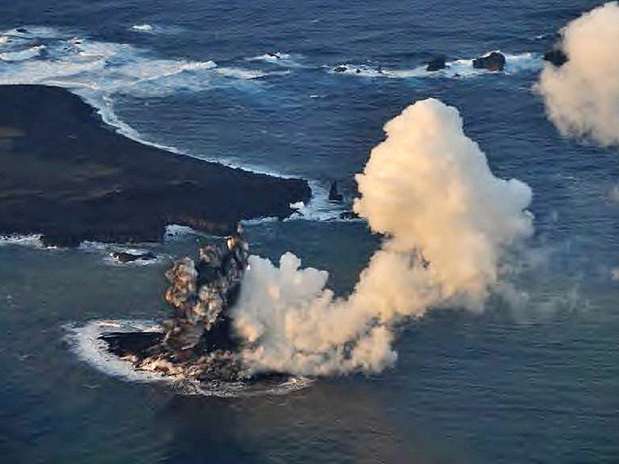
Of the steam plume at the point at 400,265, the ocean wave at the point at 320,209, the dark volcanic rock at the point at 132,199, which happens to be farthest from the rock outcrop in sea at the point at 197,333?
the ocean wave at the point at 320,209

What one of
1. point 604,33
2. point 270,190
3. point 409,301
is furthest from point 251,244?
point 604,33

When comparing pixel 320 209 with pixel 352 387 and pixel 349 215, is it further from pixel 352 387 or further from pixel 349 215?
pixel 352 387

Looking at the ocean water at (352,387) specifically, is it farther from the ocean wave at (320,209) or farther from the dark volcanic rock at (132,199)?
the ocean wave at (320,209)

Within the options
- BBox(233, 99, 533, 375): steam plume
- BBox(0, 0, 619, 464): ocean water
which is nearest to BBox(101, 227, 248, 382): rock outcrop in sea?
BBox(233, 99, 533, 375): steam plume

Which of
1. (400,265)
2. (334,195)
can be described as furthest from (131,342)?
(334,195)

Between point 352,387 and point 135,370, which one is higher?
point 135,370

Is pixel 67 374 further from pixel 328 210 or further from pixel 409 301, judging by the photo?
pixel 328 210

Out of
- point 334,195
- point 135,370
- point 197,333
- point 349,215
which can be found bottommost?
point 135,370
